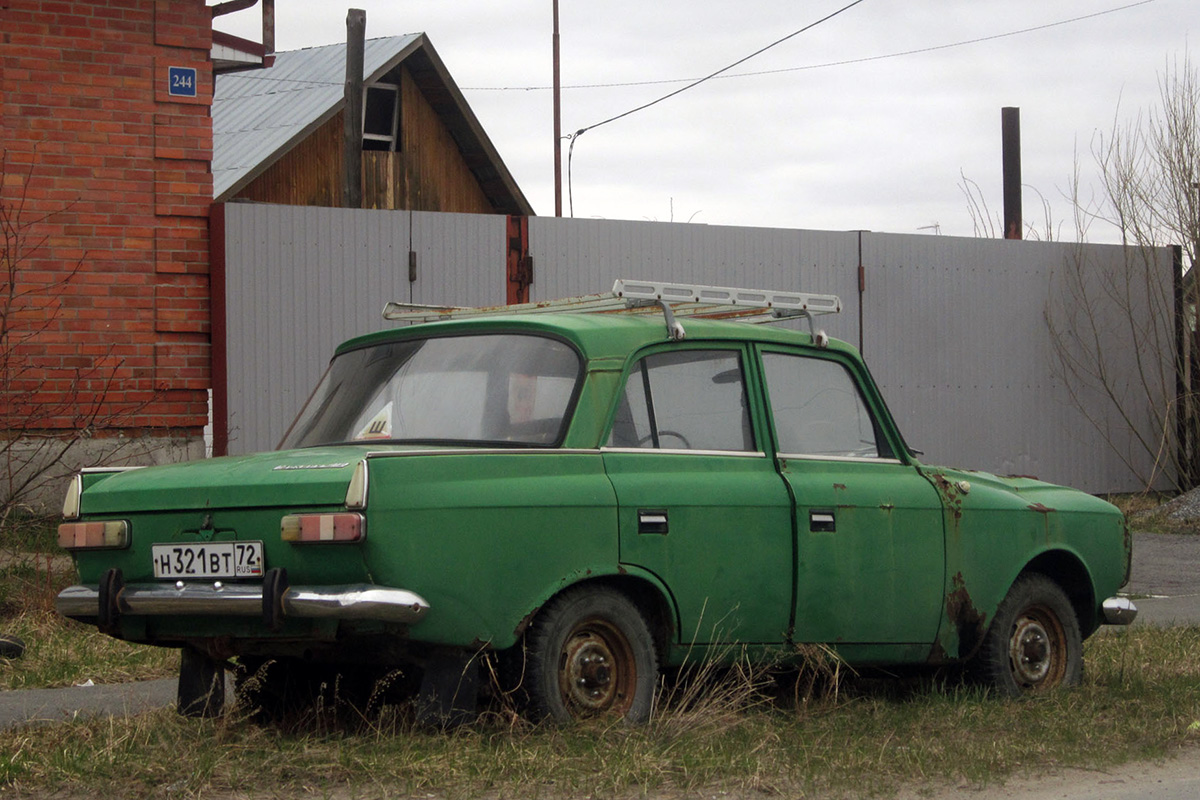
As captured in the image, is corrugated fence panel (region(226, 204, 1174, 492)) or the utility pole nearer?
corrugated fence panel (region(226, 204, 1174, 492))

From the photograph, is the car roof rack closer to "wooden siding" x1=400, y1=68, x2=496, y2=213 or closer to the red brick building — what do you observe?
the red brick building

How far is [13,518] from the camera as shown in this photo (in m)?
10.7

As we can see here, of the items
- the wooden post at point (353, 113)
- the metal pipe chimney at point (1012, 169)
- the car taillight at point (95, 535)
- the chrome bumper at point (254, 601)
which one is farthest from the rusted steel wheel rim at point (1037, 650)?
the metal pipe chimney at point (1012, 169)

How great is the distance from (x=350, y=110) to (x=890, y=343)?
6.03 m

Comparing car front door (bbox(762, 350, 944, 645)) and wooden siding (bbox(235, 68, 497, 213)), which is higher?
wooden siding (bbox(235, 68, 497, 213))

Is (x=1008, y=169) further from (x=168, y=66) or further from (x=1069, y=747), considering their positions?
(x=1069, y=747)

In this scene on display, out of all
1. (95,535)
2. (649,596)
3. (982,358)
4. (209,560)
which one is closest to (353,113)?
(982,358)

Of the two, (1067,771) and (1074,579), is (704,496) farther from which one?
(1074,579)

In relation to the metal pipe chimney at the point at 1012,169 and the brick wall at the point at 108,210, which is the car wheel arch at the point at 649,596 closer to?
the brick wall at the point at 108,210

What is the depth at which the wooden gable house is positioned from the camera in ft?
93.4

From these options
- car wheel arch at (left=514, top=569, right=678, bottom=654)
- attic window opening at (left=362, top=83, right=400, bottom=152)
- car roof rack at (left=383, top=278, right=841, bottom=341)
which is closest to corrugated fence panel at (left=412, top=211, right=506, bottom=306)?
car roof rack at (left=383, top=278, right=841, bottom=341)

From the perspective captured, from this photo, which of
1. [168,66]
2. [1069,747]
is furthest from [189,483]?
[168,66]

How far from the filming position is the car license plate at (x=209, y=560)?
4.99 metres

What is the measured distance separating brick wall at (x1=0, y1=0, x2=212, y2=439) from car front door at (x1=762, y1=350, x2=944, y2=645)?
6.60 m
